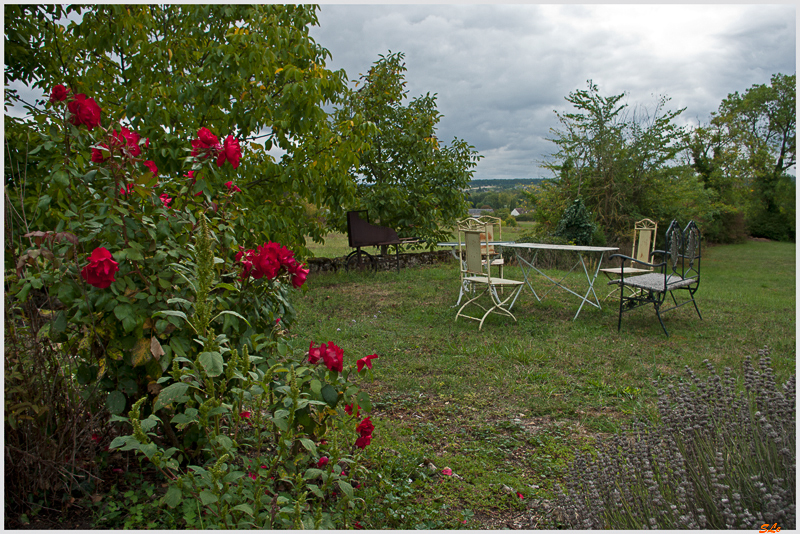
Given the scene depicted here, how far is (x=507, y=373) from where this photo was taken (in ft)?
11.7

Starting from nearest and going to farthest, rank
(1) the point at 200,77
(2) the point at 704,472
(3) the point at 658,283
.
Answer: (2) the point at 704,472
(1) the point at 200,77
(3) the point at 658,283

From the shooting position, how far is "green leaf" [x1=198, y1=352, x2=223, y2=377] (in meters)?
1.29

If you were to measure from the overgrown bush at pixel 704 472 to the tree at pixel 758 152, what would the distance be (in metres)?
18.5

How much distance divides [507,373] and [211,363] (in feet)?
8.78

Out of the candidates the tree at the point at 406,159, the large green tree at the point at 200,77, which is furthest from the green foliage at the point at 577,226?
the large green tree at the point at 200,77

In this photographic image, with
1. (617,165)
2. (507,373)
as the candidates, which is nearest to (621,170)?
(617,165)

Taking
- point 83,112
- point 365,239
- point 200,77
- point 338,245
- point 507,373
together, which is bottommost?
point 507,373

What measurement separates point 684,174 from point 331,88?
1225 centimetres

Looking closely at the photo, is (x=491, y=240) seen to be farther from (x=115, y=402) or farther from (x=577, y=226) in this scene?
(x=115, y=402)

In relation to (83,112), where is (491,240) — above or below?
below

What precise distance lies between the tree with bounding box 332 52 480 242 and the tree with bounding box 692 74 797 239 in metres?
12.5

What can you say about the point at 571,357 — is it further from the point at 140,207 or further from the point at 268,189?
the point at 140,207

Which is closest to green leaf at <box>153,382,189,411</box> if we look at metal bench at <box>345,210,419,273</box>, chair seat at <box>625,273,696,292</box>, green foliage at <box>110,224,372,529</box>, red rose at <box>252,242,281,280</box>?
green foliage at <box>110,224,372,529</box>

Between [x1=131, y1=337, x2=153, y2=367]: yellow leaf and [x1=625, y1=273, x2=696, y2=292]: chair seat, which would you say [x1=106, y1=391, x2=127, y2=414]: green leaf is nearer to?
[x1=131, y1=337, x2=153, y2=367]: yellow leaf
